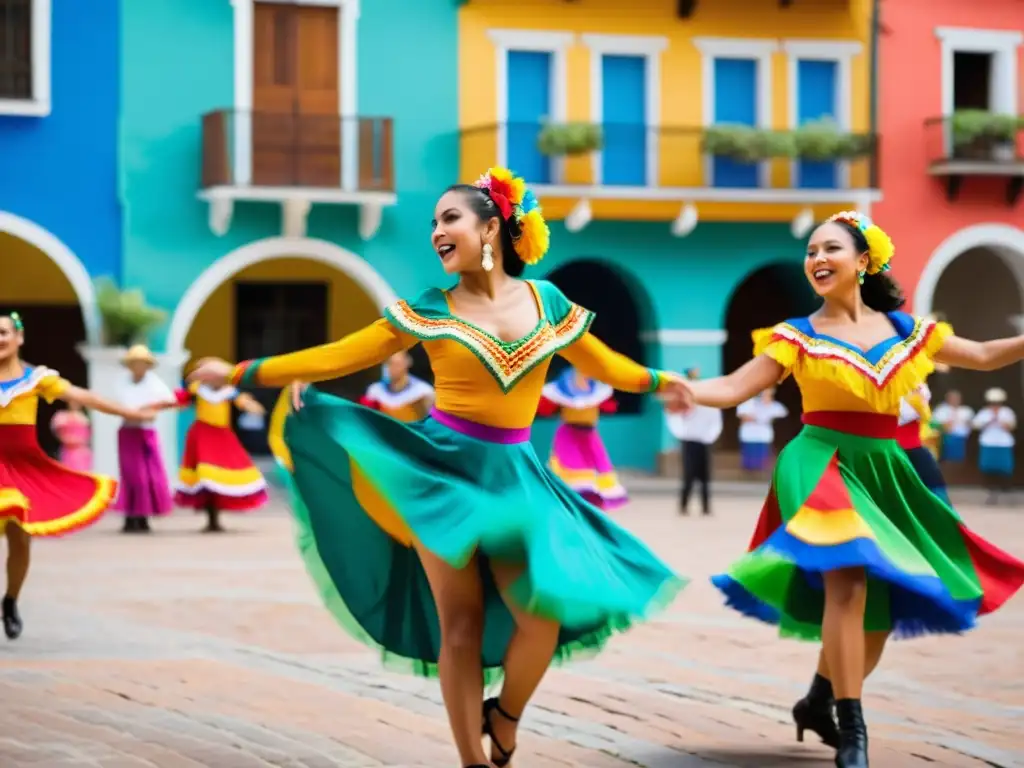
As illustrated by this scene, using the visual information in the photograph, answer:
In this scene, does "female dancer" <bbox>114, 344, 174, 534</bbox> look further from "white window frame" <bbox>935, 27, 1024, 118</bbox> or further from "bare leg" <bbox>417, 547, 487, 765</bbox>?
"white window frame" <bbox>935, 27, 1024, 118</bbox>

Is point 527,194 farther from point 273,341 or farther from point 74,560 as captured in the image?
point 273,341

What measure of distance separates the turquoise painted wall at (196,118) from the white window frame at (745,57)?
3831mm

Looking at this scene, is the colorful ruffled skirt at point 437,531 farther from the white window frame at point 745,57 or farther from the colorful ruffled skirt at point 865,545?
the white window frame at point 745,57

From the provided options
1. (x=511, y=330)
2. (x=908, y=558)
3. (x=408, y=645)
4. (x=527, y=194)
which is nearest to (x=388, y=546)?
(x=408, y=645)

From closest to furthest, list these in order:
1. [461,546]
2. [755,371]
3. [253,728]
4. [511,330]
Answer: [461,546] < [511,330] < [755,371] < [253,728]

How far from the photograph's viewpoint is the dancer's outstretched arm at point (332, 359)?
652 centimetres

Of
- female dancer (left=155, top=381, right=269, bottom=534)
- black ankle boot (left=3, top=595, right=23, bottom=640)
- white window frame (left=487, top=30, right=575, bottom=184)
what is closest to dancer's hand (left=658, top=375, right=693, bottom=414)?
black ankle boot (left=3, top=595, right=23, bottom=640)

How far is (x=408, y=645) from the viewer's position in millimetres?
6941

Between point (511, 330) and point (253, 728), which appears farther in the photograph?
point (253, 728)

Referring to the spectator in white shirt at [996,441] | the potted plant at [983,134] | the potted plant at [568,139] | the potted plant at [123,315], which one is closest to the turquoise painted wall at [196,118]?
the potted plant at [123,315]

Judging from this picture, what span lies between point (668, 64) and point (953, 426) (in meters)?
6.58

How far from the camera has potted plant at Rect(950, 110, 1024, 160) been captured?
93.8ft

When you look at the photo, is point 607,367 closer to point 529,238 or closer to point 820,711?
point 529,238

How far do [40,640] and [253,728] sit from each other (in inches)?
124
